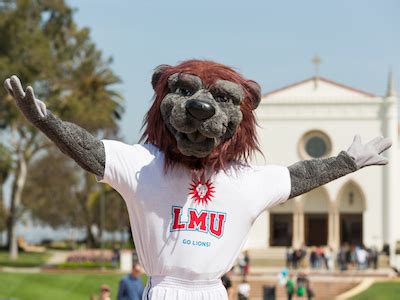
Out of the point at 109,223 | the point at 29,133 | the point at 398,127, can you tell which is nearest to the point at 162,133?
the point at 29,133

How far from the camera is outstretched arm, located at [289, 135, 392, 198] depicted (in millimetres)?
4629

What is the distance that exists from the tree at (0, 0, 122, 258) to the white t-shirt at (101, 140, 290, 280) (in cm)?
3339

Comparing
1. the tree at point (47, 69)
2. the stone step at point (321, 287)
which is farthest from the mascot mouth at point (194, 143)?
the tree at point (47, 69)

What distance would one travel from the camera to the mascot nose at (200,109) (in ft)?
13.3

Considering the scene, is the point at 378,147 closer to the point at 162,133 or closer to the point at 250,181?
the point at 250,181

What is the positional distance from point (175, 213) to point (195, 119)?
50 cm

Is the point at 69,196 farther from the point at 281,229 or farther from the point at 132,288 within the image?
the point at 132,288

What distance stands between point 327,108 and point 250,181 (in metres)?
49.1

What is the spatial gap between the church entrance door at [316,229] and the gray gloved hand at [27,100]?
163ft

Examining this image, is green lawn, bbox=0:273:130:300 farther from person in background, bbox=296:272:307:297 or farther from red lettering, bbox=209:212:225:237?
red lettering, bbox=209:212:225:237

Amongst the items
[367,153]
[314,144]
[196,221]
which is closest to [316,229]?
[314,144]

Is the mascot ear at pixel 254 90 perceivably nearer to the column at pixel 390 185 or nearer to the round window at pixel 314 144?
the column at pixel 390 185

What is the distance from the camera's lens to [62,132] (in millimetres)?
4160

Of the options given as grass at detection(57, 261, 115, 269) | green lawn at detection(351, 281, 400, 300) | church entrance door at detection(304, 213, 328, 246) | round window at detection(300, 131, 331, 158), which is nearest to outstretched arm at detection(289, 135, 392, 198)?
green lawn at detection(351, 281, 400, 300)
